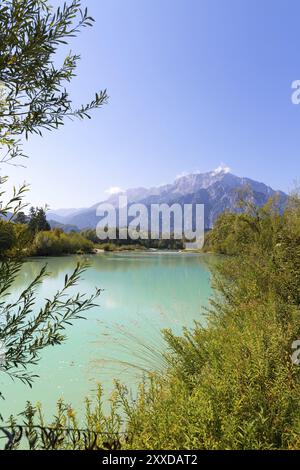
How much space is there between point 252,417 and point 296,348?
1.45 meters

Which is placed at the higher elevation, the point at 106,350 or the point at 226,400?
the point at 226,400

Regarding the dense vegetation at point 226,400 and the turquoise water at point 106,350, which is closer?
the dense vegetation at point 226,400

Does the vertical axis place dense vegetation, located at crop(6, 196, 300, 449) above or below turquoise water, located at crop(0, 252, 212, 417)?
above

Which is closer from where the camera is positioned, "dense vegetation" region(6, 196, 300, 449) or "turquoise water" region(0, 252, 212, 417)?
"dense vegetation" region(6, 196, 300, 449)

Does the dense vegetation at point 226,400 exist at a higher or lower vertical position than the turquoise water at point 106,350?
higher

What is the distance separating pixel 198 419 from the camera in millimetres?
2402

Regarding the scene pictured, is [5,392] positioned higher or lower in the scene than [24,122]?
lower

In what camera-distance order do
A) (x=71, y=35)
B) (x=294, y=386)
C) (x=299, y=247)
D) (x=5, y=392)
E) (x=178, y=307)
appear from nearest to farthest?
(x=71, y=35)
(x=294, y=386)
(x=5, y=392)
(x=299, y=247)
(x=178, y=307)

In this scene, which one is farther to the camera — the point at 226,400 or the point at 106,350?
the point at 106,350
